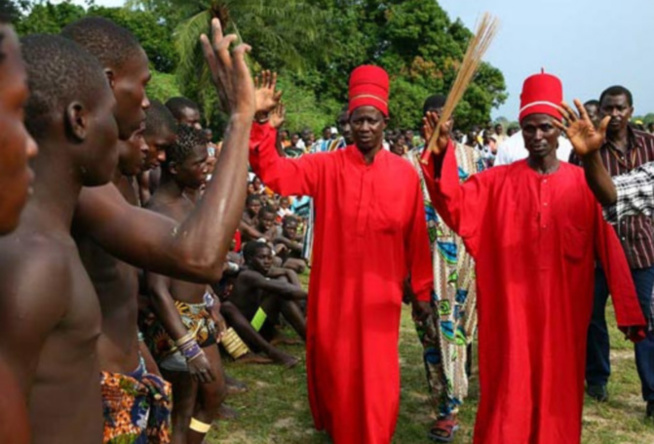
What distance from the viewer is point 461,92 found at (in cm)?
385

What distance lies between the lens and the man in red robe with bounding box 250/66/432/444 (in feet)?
13.8

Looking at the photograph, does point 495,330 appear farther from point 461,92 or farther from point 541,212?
point 461,92

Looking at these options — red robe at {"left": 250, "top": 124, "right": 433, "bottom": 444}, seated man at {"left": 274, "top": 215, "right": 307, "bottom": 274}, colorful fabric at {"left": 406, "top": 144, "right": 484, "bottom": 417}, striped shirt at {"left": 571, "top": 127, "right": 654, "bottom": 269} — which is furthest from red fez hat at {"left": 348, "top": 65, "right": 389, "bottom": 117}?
seated man at {"left": 274, "top": 215, "right": 307, "bottom": 274}

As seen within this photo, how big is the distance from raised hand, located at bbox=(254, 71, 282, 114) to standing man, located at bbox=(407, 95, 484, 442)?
1.89 metres

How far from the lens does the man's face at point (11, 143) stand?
120 cm

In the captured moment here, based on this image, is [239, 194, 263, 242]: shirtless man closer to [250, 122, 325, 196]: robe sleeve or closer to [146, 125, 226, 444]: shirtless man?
[250, 122, 325, 196]: robe sleeve

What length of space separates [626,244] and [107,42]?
4180 millimetres

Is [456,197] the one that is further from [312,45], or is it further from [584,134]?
[312,45]

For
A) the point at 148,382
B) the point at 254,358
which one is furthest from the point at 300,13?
the point at 148,382

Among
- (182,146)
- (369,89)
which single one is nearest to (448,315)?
(369,89)

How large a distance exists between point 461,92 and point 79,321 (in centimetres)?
Result: 267

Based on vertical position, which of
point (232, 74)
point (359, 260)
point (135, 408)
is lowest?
point (135, 408)

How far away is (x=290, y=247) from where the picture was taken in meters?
9.09

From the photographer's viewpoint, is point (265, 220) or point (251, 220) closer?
point (265, 220)
